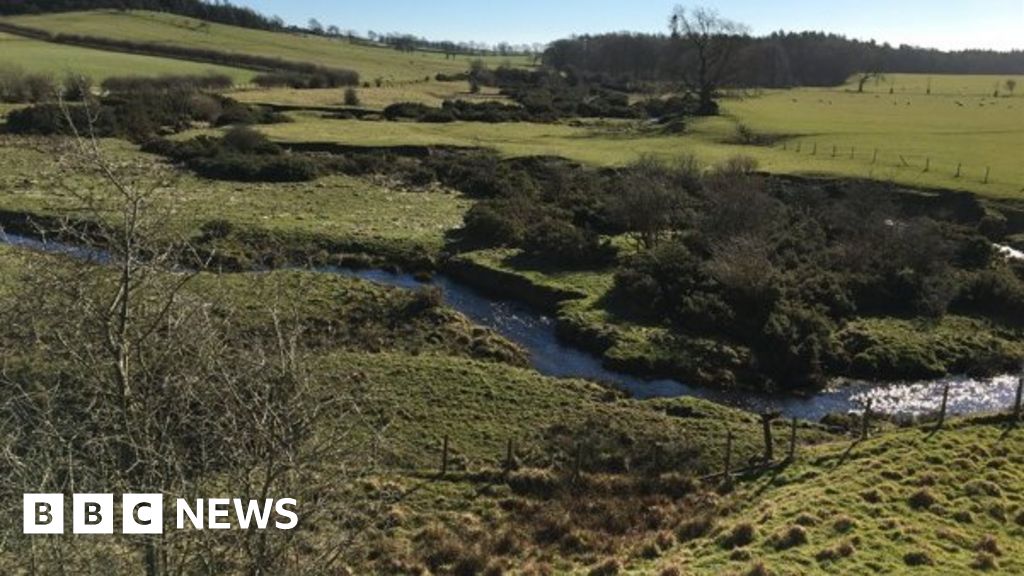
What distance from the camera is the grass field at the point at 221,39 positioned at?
14175cm

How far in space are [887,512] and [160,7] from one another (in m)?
195

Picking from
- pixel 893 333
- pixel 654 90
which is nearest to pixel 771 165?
pixel 893 333

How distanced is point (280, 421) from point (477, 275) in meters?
31.7

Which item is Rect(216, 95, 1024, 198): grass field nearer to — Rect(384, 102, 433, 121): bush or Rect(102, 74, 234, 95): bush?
Rect(384, 102, 433, 121): bush

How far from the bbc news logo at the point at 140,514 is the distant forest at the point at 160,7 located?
177m

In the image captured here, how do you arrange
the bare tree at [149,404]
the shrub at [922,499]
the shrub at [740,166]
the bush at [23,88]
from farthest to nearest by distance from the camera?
the bush at [23,88] < the shrub at [740,166] < the shrub at [922,499] < the bare tree at [149,404]

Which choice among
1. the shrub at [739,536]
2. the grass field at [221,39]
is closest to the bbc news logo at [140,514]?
the shrub at [739,536]

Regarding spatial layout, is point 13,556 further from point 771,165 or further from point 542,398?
point 771,165

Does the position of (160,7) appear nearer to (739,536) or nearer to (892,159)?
(892,159)

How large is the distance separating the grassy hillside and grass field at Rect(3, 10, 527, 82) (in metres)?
114

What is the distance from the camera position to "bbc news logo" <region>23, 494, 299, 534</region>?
9.77 metres

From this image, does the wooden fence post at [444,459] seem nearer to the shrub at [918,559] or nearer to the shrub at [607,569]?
the shrub at [607,569]

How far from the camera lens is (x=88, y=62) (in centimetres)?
11000

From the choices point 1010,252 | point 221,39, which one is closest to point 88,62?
point 221,39
